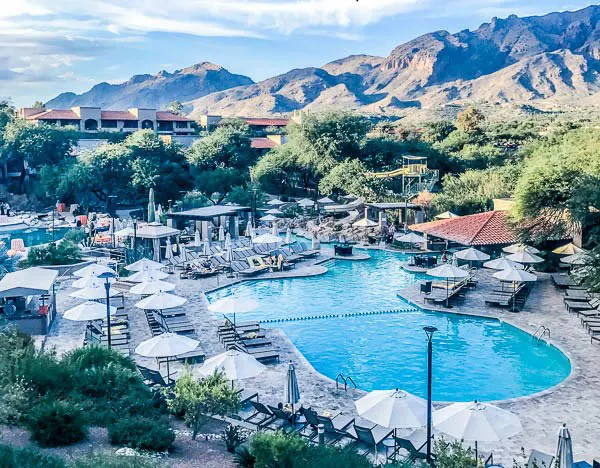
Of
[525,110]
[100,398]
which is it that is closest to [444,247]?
[100,398]

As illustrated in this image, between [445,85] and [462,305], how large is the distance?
17438 centimetres

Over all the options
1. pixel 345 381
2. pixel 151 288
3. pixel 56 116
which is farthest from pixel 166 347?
pixel 56 116

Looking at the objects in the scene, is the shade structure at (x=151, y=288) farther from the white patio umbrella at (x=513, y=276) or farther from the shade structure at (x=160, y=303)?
the white patio umbrella at (x=513, y=276)

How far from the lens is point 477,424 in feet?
30.3

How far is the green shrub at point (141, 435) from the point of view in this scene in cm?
931

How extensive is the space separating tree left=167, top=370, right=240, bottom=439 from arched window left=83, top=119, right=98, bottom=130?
71958 mm

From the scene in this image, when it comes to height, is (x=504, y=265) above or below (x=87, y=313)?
below

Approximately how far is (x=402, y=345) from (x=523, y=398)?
4.73 meters

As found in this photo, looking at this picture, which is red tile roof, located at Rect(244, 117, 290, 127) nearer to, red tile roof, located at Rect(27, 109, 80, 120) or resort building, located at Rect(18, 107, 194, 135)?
resort building, located at Rect(18, 107, 194, 135)

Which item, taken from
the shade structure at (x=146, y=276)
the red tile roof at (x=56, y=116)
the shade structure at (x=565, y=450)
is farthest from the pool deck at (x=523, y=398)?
the red tile roof at (x=56, y=116)

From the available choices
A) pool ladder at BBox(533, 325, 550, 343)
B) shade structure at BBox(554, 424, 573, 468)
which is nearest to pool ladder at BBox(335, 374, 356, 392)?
shade structure at BBox(554, 424, 573, 468)

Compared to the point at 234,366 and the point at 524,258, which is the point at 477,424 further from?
the point at 524,258

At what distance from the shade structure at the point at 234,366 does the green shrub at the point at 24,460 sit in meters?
4.04

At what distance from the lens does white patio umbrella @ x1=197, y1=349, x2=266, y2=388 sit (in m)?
11.7
